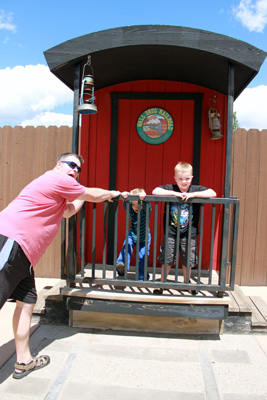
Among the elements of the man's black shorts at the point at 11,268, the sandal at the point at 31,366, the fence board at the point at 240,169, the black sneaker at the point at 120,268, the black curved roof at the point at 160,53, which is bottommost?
the sandal at the point at 31,366

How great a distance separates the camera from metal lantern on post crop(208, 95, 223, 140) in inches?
167

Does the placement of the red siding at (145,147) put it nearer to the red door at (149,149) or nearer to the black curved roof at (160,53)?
the red door at (149,149)

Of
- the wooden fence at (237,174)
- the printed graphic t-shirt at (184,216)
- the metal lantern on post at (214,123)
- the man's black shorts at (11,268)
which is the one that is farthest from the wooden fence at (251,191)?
the man's black shorts at (11,268)

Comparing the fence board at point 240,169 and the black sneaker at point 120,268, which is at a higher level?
the fence board at point 240,169

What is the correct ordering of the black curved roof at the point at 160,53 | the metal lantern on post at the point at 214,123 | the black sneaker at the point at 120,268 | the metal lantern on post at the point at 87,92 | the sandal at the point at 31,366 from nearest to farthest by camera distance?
1. the sandal at the point at 31,366
2. the black curved roof at the point at 160,53
3. the metal lantern on post at the point at 87,92
4. the black sneaker at the point at 120,268
5. the metal lantern on post at the point at 214,123

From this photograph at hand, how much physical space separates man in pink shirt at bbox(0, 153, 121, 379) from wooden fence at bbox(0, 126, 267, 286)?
2241mm

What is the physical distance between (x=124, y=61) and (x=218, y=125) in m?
1.43

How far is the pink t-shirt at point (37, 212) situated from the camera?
243 cm

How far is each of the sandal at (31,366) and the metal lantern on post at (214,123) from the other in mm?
3218

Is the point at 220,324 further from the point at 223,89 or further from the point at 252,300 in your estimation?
the point at 223,89

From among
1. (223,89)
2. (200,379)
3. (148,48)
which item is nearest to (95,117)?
(148,48)

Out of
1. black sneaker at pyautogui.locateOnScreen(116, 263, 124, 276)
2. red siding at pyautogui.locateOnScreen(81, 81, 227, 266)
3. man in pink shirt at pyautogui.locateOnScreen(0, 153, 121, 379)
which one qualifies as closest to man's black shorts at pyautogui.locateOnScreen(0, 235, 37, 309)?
man in pink shirt at pyautogui.locateOnScreen(0, 153, 121, 379)

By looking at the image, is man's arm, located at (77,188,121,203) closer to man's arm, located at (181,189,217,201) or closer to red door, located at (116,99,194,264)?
man's arm, located at (181,189,217,201)

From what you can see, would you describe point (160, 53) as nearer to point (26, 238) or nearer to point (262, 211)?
point (26, 238)
